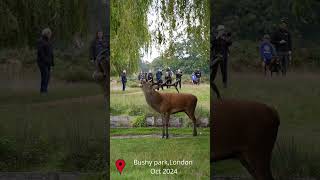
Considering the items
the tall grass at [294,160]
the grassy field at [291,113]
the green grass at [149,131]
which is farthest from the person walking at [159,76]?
the tall grass at [294,160]

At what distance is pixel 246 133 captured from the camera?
703 cm

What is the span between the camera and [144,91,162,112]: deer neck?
6926mm

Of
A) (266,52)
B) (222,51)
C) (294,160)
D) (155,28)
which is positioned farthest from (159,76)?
(294,160)

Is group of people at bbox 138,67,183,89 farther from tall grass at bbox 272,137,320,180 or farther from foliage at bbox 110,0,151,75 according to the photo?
tall grass at bbox 272,137,320,180

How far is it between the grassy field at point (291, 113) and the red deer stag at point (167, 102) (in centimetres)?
54

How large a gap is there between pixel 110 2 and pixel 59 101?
1.56m

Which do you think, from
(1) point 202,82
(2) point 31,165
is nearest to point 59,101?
(2) point 31,165

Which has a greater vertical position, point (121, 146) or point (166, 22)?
point (166, 22)

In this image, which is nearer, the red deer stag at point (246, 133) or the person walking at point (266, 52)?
the red deer stag at point (246, 133)

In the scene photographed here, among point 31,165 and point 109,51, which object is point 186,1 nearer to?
point 109,51

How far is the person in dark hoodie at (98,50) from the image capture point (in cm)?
722

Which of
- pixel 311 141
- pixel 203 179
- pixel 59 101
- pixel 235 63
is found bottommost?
pixel 203 179

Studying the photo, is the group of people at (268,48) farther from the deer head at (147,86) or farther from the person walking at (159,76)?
the deer head at (147,86)

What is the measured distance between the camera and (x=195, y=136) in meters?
6.88
